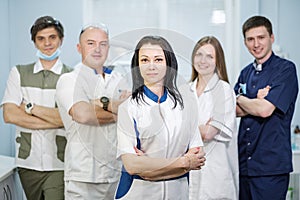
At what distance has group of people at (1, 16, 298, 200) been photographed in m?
1.47

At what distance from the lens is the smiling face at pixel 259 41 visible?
2192 mm

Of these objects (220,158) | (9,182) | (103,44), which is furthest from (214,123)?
(9,182)

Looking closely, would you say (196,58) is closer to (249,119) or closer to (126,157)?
(126,157)

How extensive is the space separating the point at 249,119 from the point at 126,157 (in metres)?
0.96

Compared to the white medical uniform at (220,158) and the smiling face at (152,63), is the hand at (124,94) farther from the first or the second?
the white medical uniform at (220,158)

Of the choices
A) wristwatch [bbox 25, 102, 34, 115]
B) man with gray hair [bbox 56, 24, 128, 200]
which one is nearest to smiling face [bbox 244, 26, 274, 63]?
man with gray hair [bbox 56, 24, 128, 200]

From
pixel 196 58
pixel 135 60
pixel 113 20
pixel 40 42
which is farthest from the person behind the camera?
pixel 113 20

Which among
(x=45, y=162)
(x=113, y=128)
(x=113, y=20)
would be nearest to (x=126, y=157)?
(x=113, y=128)

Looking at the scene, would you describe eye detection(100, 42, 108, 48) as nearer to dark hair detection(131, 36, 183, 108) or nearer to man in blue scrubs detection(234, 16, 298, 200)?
dark hair detection(131, 36, 183, 108)

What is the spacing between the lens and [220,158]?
198 centimetres

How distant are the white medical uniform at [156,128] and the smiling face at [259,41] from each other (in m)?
0.83

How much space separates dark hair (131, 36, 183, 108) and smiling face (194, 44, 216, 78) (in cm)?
23

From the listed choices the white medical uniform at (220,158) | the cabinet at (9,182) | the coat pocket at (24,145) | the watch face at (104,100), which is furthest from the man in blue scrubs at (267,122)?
the cabinet at (9,182)

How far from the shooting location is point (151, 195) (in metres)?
1.54
